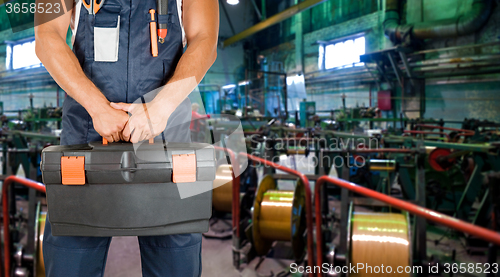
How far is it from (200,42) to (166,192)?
453 mm

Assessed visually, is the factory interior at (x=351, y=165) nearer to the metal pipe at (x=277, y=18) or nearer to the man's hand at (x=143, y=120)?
the metal pipe at (x=277, y=18)

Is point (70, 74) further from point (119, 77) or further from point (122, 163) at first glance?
point (122, 163)

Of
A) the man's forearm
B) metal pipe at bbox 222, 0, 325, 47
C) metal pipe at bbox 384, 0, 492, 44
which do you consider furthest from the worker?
metal pipe at bbox 384, 0, 492, 44

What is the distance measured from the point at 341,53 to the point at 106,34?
12148mm

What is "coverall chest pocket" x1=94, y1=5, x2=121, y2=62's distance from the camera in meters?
0.83

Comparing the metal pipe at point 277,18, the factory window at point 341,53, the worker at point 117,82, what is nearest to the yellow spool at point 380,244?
the worker at point 117,82

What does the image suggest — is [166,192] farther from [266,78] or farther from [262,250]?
[266,78]

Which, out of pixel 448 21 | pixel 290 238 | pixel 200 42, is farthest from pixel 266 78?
pixel 200 42

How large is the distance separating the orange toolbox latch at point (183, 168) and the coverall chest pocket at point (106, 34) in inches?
13.9

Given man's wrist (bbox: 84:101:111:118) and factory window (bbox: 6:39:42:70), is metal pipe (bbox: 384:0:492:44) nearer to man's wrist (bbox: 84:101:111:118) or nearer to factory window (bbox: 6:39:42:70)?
factory window (bbox: 6:39:42:70)

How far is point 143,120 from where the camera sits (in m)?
0.77

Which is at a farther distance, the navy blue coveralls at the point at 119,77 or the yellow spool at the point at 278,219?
the yellow spool at the point at 278,219

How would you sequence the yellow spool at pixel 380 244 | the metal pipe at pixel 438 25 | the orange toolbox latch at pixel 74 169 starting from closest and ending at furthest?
the orange toolbox latch at pixel 74 169 → the yellow spool at pixel 380 244 → the metal pipe at pixel 438 25

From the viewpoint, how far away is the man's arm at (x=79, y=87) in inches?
30.5
